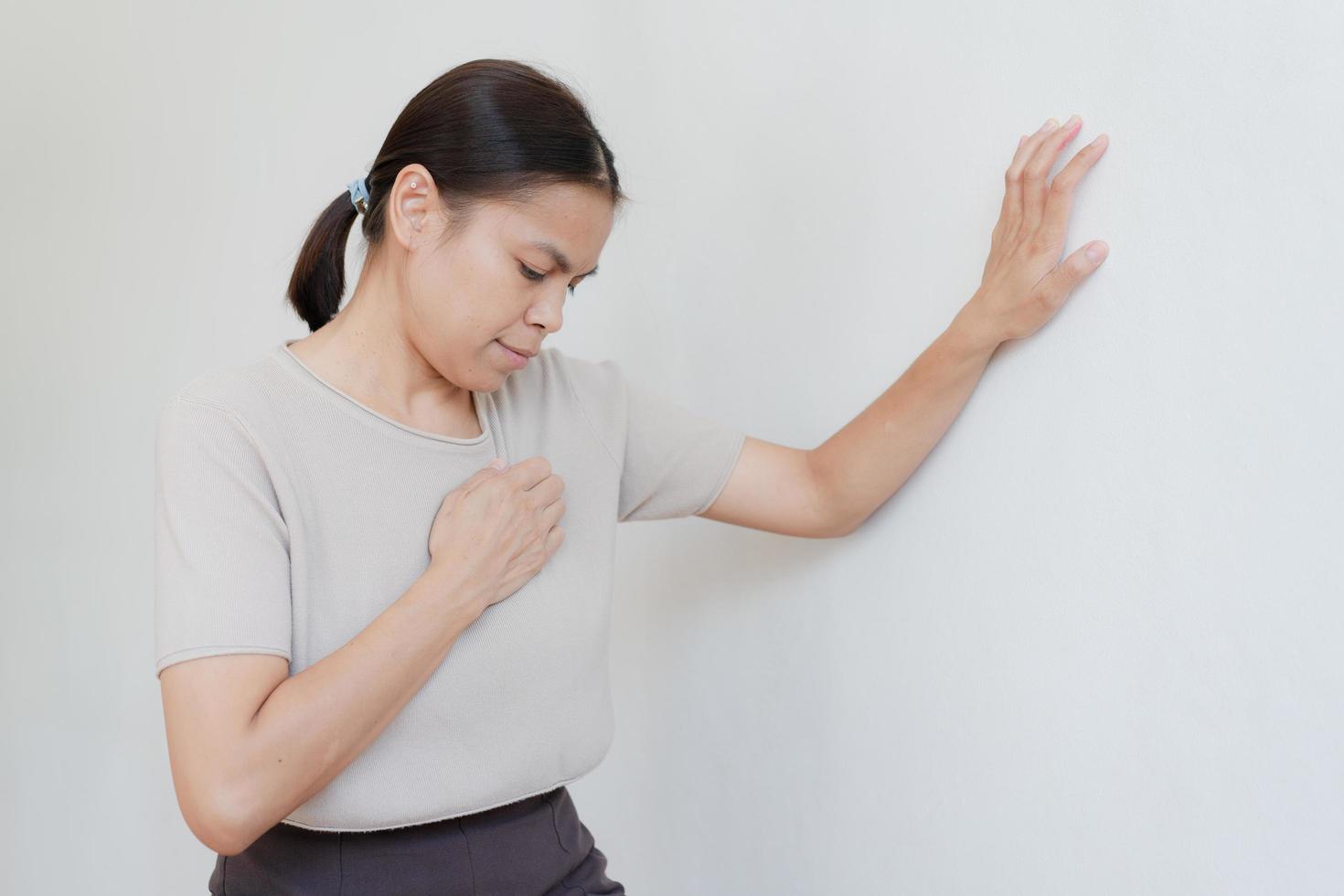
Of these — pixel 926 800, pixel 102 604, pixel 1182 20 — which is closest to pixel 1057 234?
pixel 1182 20

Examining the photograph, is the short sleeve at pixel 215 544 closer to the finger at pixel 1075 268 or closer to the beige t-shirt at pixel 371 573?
the beige t-shirt at pixel 371 573

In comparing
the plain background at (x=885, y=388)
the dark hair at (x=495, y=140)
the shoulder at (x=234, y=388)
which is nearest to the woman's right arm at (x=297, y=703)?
the shoulder at (x=234, y=388)

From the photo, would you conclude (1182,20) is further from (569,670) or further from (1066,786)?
(569,670)

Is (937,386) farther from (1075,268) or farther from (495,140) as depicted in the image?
(495,140)

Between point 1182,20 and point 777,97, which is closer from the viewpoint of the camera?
point 1182,20

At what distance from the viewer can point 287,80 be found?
90.4 inches

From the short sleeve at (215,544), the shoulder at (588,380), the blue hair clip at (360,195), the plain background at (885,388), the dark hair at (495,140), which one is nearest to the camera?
the plain background at (885,388)

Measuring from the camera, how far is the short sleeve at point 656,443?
141cm

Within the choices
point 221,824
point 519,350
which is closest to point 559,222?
point 519,350

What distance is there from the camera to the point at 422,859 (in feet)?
3.84

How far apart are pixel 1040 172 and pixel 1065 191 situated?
3cm

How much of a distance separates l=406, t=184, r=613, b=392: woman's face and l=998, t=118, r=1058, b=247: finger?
1.23 feet

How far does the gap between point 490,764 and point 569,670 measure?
0.41ft

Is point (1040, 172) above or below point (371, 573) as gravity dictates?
above
